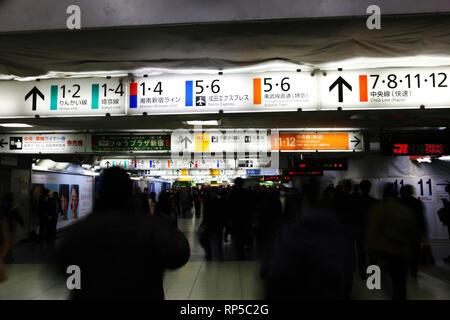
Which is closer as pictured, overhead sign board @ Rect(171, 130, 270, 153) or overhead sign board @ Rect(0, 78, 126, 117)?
overhead sign board @ Rect(0, 78, 126, 117)

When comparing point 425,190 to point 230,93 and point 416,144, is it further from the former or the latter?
point 230,93

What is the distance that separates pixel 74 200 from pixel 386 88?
1417cm

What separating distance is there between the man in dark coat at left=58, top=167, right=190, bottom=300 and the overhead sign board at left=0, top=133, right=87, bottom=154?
26.3 ft

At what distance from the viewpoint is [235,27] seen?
3.29 meters

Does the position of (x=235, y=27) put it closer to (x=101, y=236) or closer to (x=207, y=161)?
(x=101, y=236)

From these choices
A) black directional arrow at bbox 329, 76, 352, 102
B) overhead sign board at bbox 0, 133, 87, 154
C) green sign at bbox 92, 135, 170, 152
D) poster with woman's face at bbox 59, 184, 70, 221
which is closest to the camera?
black directional arrow at bbox 329, 76, 352, 102

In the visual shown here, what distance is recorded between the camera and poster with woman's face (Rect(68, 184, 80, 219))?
15.0m

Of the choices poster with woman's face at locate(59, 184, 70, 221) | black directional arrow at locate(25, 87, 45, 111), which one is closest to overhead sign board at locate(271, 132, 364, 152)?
black directional arrow at locate(25, 87, 45, 111)

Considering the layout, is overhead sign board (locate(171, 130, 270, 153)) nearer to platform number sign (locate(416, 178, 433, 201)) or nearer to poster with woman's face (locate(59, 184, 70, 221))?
platform number sign (locate(416, 178, 433, 201))

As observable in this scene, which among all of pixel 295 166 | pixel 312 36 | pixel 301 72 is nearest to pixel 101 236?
pixel 312 36

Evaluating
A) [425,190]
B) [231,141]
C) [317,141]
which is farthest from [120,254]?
[425,190]

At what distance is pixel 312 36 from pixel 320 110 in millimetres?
1213

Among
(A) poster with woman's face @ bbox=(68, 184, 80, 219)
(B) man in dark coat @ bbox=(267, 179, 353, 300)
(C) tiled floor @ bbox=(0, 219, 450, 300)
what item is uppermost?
(B) man in dark coat @ bbox=(267, 179, 353, 300)

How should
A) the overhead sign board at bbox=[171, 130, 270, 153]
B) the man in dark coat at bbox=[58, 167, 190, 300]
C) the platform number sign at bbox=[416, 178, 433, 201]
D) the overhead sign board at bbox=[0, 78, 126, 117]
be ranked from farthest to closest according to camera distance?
the platform number sign at bbox=[416, 178, 433, 201] → the overhead sign board at bbox=[171, 130, 270, 153] → the overhead sign board at bbox=[0, 78, 126, 117] → the man in dark coat at bbox=[58, 167, 190, 300]
